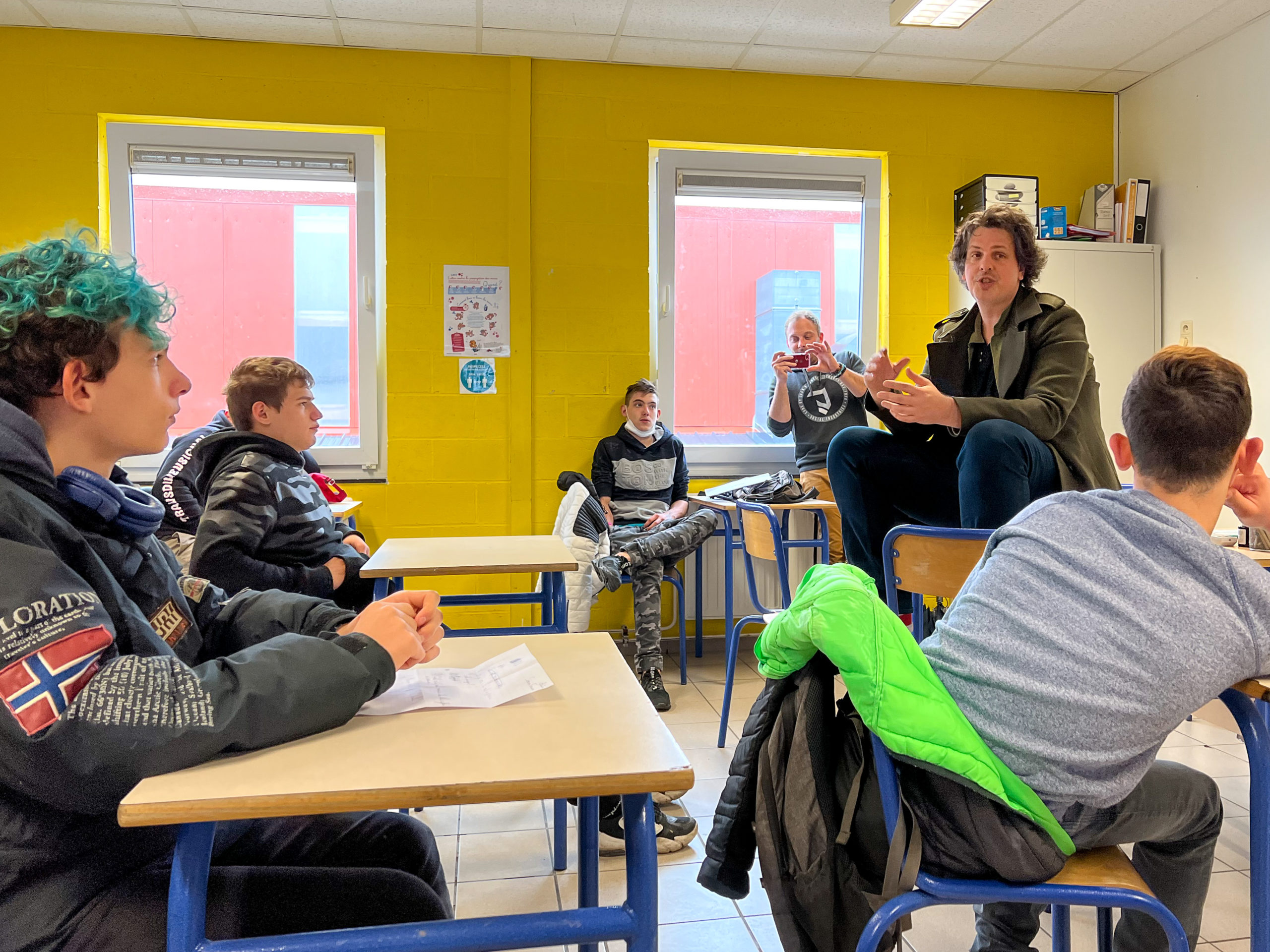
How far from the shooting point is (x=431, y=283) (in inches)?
158

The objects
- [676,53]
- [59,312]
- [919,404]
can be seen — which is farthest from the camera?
[676,53]

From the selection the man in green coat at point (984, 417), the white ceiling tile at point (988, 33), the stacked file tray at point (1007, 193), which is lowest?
the man in green coat at point (984, 417)

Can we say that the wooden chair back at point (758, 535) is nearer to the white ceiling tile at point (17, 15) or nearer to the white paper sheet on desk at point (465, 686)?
the white paper sheet on desk at point (465, 686)

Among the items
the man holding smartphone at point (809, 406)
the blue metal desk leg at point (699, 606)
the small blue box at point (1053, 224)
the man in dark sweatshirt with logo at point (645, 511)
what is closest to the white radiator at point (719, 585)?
the blue metal desk leg at point (699, 606)

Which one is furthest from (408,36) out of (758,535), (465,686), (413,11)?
(465,686)

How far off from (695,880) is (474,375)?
2614 mm

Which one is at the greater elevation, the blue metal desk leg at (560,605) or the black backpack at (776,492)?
the black backpack at (776,492)

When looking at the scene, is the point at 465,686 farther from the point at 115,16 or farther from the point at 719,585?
the point at 115,16

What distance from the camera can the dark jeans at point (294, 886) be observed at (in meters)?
0.82

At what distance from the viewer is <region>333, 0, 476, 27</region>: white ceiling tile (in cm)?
348

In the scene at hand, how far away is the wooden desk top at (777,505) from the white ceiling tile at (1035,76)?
7.40ft

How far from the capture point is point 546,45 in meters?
3.86

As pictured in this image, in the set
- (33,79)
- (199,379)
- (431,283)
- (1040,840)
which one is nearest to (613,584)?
(431,283)

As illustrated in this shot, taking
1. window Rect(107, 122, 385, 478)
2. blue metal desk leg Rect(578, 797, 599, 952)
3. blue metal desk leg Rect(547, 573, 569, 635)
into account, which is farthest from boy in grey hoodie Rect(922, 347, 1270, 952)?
window Rect(107, 122, 385, 478)
